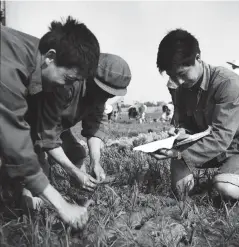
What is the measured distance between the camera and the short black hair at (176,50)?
2779 mm

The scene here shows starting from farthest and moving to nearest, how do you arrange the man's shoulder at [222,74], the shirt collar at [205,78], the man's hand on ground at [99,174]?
the shirt collar at [205,78]
the man's shoulder at [222,74]
the man's hand on ground at [99,174]

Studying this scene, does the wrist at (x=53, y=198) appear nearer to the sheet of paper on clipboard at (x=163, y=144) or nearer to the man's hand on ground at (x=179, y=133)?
the sheet of paper on clipboard at (x=163, y=144)

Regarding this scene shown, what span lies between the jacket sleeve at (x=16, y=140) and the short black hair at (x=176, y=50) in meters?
1.39

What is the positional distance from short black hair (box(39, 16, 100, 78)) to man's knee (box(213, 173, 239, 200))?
1432 mm

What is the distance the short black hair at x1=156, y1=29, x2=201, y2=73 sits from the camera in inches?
109

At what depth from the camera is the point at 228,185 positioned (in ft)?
9.09

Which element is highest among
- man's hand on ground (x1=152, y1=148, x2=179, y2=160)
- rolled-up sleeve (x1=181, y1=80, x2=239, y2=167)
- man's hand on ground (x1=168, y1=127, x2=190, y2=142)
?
rolled-up sleeve (x1=181, y1=80, x2=239, y2=167)

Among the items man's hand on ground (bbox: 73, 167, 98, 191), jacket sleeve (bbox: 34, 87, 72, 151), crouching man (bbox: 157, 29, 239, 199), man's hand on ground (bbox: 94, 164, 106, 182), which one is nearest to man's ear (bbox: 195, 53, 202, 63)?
crouching man (bbox: 157, 29, 239, 199)

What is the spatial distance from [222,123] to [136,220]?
3.38 feet

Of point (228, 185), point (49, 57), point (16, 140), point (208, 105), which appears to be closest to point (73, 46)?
point (49, 57)

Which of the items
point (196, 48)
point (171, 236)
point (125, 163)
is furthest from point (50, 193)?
point (125, 163)

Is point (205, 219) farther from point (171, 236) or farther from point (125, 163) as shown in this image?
point (125, 163)

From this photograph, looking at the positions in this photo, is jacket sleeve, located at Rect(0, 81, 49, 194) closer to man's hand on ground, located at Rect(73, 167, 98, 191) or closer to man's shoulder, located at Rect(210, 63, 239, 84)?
man's hand on ground, located at Rect(73, 167, 98, 191)

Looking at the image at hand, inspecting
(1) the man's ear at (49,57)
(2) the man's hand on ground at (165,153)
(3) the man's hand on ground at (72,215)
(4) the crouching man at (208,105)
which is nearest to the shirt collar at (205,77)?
(4) the crouching man at (208,105)
